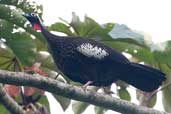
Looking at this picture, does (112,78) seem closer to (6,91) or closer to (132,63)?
(132,63)

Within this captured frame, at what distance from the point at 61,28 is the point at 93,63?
473 millimetres

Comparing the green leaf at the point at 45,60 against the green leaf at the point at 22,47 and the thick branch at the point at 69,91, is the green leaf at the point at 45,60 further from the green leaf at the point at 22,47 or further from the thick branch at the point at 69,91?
the thick branch at the point at 69,91

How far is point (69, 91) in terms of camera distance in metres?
2.86

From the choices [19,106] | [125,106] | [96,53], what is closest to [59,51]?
[96,53]

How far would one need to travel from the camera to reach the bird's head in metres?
3.51

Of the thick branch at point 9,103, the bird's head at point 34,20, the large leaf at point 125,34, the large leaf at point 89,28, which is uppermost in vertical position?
the large leaf at point 125,34

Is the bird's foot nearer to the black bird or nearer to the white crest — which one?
the black bird

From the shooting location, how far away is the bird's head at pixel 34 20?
3514mm

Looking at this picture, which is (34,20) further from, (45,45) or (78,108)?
(78,108)

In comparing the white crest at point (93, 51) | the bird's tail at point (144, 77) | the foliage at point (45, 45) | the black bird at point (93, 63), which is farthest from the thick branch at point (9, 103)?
the bird's tail at point (144, 77)

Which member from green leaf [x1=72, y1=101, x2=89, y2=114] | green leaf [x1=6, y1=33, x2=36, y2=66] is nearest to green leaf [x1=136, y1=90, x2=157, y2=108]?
green leaf [x1=72, y1=101, x2=89, y2=114]

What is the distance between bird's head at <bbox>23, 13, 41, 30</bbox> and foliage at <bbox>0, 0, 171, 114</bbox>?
3cm

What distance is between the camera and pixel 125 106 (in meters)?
2.93

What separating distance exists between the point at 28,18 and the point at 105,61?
0.55 meters
